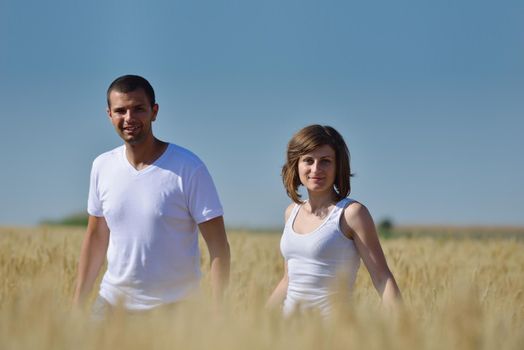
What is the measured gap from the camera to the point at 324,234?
2.76m

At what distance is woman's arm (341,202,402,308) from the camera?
8.97 feet

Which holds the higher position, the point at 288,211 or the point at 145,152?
the point at 145,152

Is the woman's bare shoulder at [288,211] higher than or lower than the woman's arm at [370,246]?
higher

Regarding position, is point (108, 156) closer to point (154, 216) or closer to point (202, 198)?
point (154, 216)

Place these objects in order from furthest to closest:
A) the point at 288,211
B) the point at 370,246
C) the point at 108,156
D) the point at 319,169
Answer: the point at 108,156 < the point at 288,211 < the point at 319,169 < the point at 370,246

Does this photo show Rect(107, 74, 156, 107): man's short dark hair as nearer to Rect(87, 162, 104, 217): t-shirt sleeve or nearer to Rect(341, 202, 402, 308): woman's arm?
Rect(87, 162, 104, 217): t-shirt sleeve

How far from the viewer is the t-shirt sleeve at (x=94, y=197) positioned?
10.7ft

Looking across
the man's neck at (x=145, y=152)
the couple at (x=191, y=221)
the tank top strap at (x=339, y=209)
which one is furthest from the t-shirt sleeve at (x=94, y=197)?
the tank top strap at (x=339, y=209)

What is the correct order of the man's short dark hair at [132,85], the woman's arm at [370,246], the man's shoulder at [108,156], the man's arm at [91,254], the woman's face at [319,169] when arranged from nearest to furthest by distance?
the woman's arm at [370,246] → the woman's face at [319,169] → the man's short dark hair at [132,85] → the man's shoulder at [108,156] → the man's arm at [91,254]

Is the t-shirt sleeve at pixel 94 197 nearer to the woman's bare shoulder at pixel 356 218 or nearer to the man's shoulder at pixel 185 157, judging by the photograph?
the man's shoulder at pixel 185 157

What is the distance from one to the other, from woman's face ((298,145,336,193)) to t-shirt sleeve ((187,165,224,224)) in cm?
35

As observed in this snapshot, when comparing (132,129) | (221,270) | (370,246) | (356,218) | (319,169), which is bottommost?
(221,270)

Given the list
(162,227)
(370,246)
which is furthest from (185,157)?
(370,246)

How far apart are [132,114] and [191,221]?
48 centimetres
